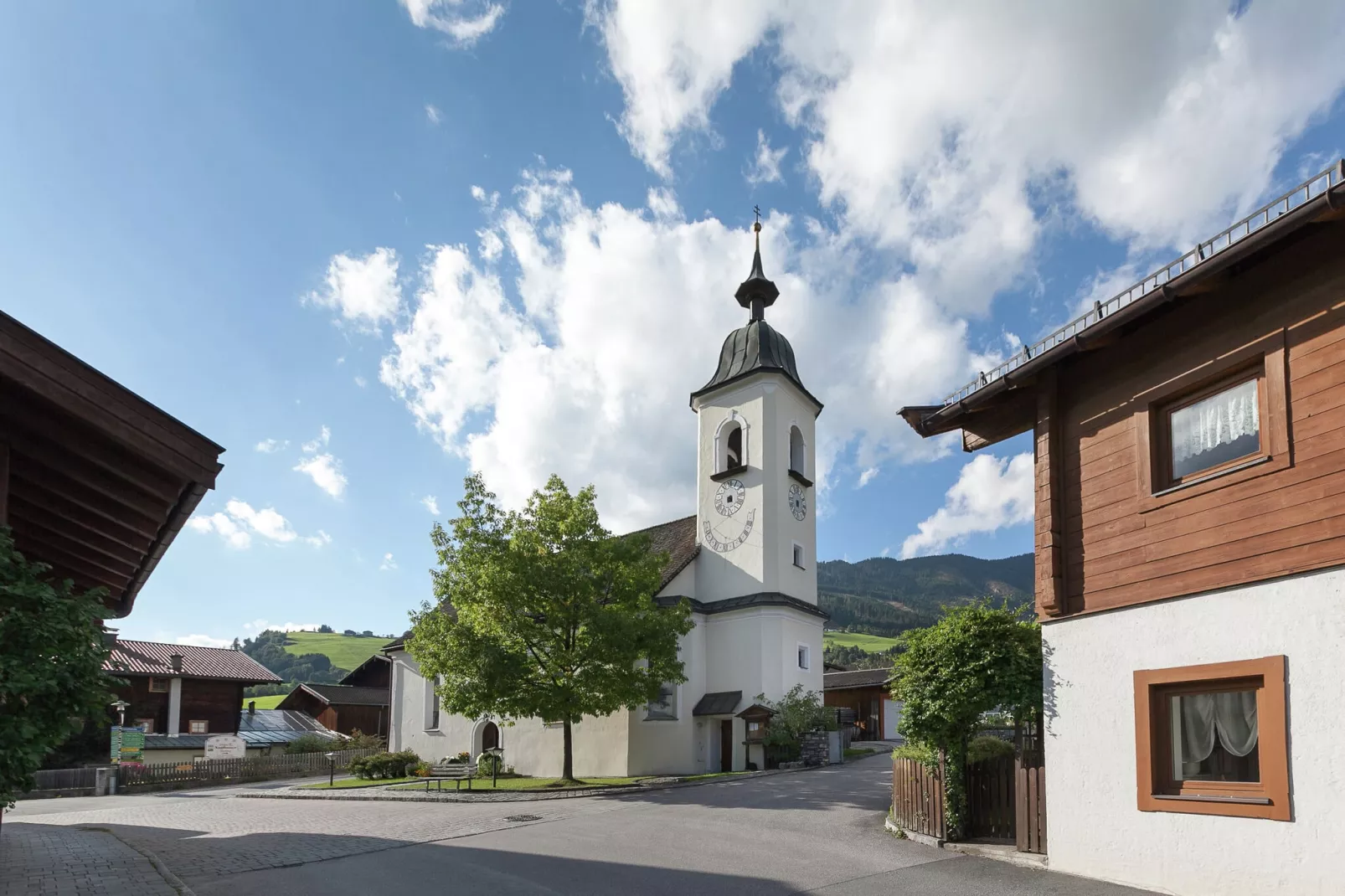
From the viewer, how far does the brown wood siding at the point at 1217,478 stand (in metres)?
9.26

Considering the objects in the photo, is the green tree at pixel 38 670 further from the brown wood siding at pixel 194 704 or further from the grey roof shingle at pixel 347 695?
the grey roof shingle at pixel 347 695

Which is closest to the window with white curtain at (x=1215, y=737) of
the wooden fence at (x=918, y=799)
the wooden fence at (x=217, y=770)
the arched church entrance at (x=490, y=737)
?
the wooden fence at (x=918, y=799)

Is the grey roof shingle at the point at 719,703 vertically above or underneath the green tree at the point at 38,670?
underneath

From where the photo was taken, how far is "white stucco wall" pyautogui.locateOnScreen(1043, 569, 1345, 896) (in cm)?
872

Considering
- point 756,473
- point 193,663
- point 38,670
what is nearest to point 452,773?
point 756,473

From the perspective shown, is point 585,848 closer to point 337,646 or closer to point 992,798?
point 992,798

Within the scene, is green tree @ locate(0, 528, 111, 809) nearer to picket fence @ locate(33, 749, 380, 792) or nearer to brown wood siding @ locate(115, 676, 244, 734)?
picket fence @ locate(33, 749, 380, 792)

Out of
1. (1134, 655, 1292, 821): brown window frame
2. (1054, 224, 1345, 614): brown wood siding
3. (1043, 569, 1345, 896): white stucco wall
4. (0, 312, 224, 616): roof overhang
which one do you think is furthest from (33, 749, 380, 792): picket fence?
(1134, 655, 1292, 821): brown window frame

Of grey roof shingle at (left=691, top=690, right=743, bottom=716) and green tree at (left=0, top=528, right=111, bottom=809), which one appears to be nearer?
green tree at (left=0, top=528, right=111, bottom=809)

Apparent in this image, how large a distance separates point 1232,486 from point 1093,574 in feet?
6.98

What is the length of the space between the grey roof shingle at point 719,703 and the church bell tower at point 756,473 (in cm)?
346

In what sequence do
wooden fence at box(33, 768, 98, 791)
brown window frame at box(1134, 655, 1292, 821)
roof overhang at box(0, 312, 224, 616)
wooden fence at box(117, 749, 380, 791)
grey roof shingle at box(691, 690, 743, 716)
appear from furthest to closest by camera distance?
wooden fence at box(117, 749, 380, 791)
wooden fence at box(33, 768, 98, 791)
grey roof shingle at box(691, 690, 743, 716)
brown window frame at box(1134, 655, 1292, 821)
roof overhang at box(0, 312, 224, 616)

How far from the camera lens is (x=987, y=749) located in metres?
14.7

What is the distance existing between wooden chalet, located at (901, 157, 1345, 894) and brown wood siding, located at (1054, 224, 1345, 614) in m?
0.02
